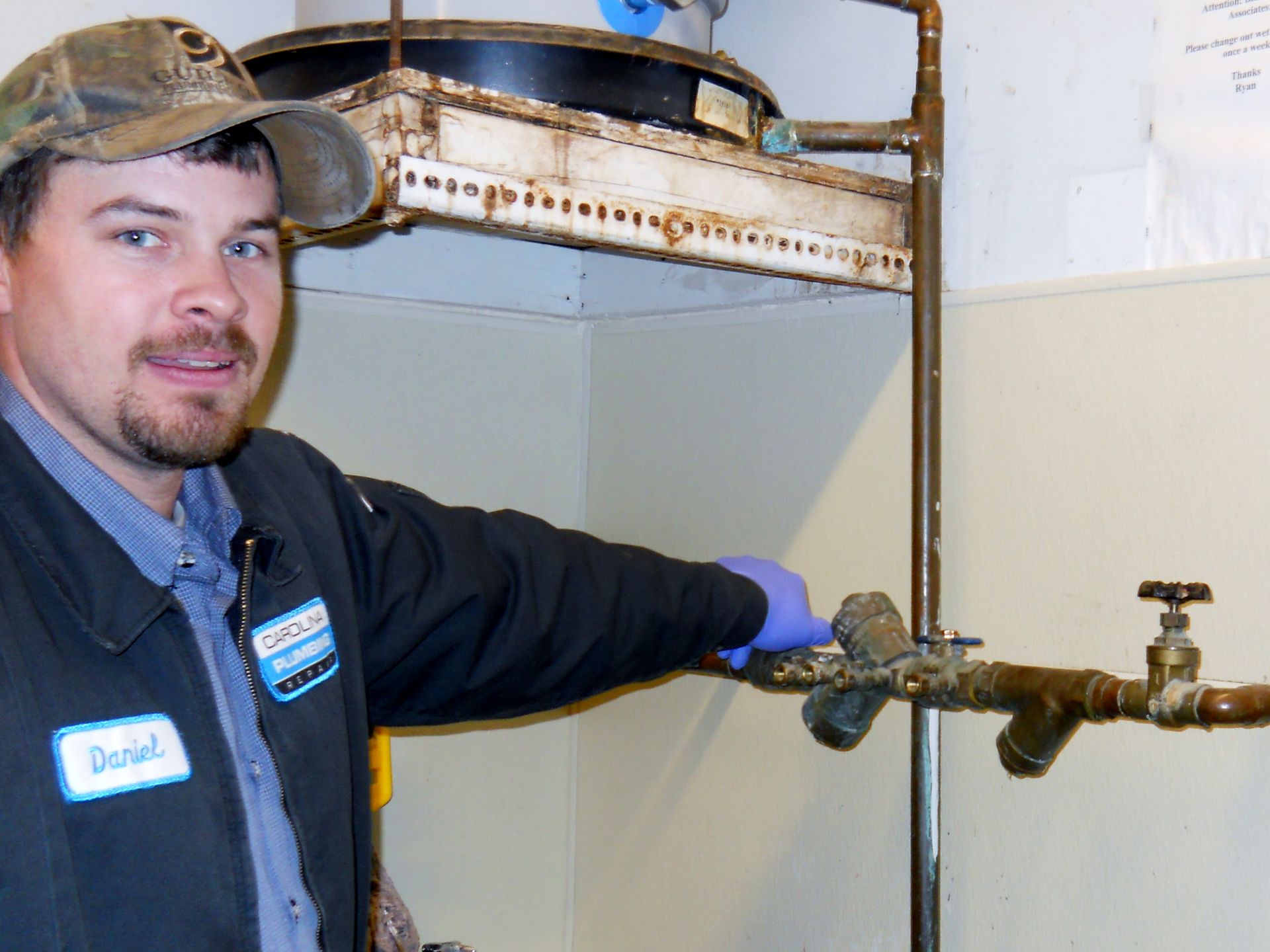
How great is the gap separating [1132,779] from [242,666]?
2.46 feet

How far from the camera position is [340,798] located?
879 mm

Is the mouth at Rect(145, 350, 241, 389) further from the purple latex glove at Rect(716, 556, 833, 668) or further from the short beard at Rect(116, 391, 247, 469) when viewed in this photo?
the purple latex glove at Rect(716, 556, 833, 668)

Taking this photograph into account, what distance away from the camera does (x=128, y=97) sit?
0.78 metres

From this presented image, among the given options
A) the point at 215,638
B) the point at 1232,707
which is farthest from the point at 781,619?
the point at 215,638

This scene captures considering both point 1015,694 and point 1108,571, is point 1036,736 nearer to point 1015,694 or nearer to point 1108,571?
point 1015,694

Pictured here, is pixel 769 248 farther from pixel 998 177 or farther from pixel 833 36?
pixel 833 36

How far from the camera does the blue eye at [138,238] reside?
0.80m

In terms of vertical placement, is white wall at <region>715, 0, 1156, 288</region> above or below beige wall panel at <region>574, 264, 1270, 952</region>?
above

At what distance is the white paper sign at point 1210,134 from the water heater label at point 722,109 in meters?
0.36

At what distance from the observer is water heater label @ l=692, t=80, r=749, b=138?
1.07 m

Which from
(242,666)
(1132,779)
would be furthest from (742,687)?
(242,666)

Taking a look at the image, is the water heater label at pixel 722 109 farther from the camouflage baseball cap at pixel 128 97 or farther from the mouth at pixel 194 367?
the mouth at pixel 194 367

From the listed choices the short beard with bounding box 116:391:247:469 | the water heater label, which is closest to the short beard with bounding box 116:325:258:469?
the short beard with bounding box 116:391:247:469

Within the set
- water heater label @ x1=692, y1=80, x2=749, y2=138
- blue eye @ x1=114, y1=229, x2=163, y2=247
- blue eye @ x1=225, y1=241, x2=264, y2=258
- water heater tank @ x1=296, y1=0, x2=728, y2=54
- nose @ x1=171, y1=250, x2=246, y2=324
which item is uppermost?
water heater tank @ x1=296, y1=0, x2=728, y2=54
